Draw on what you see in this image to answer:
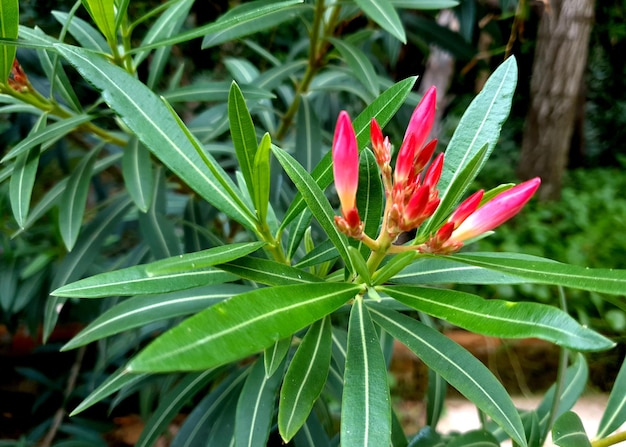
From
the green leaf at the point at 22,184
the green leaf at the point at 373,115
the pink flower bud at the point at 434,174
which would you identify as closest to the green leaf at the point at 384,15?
the green leaf at the point at 373,115

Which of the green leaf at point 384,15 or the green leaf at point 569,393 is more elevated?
the green leaf at point 384,15

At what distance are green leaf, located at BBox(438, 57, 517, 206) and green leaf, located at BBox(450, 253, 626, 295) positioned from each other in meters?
0.09

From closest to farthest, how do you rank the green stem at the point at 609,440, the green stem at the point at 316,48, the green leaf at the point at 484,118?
the green leaf at the point at 484,118
the green stem at the point at 609,440
the green stem at the point at 316,48

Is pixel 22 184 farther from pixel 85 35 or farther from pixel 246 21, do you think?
pixel 246 21

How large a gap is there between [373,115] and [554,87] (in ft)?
8.63

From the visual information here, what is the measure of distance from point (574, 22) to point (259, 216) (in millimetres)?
2612

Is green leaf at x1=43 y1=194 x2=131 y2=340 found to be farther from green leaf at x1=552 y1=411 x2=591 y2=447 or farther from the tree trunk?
the tree trunk

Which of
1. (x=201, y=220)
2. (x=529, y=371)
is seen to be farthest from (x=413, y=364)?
(x=201, y=220)

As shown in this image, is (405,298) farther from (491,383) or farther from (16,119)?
(16,119)

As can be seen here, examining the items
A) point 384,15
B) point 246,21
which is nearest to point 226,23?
point 246,21

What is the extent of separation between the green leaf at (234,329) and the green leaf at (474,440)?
42cm

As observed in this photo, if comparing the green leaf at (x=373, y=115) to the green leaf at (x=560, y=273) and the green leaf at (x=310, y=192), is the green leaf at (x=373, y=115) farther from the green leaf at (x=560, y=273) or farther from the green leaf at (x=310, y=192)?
the green leaf at (x=560, y=273)

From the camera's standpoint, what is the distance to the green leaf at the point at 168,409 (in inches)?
30.0

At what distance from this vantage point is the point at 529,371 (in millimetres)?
2039
